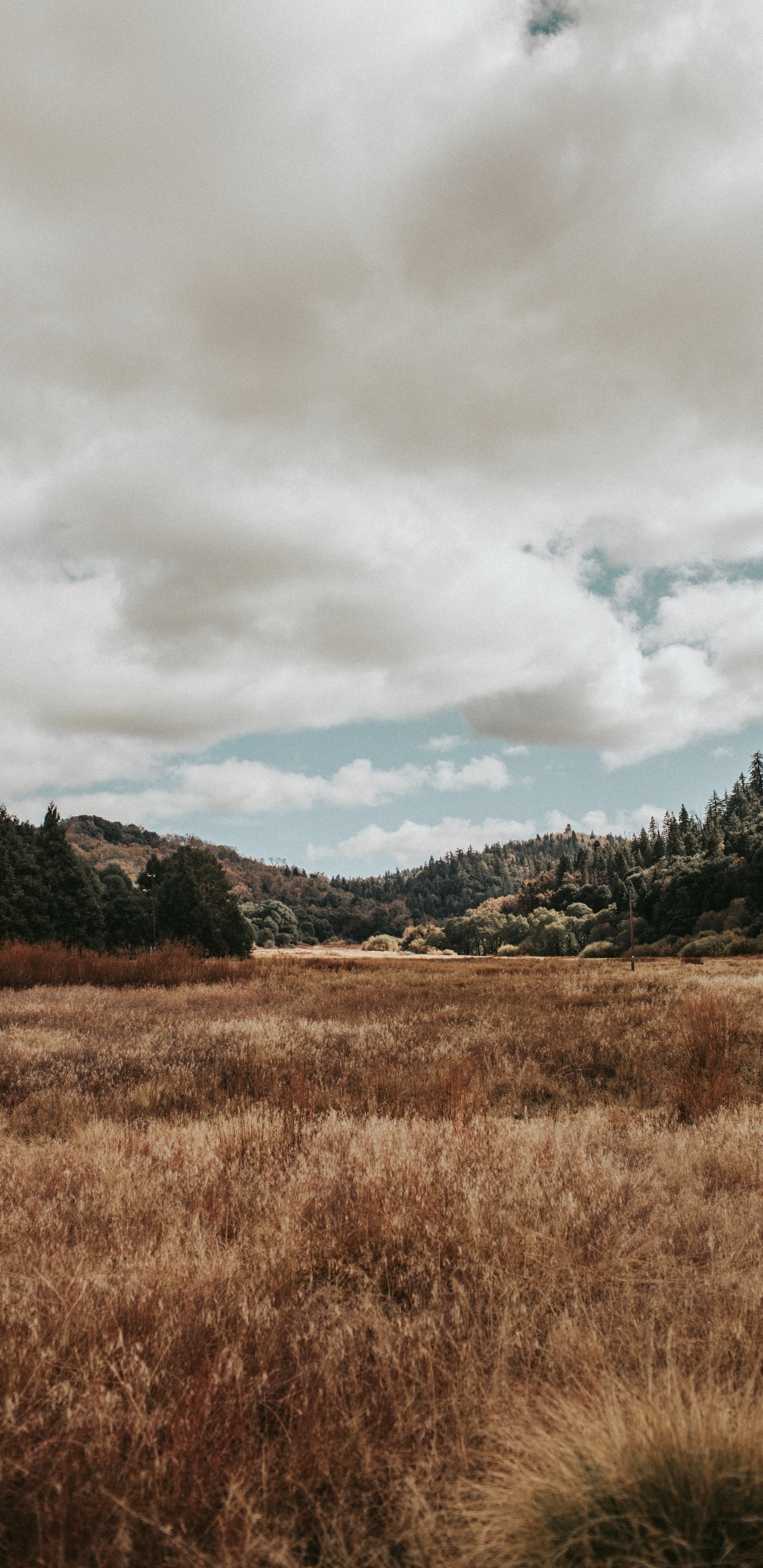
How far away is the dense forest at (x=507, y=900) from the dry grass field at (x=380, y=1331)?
1262 inches

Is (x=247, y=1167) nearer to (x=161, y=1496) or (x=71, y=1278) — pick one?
(x=71, y=1278)

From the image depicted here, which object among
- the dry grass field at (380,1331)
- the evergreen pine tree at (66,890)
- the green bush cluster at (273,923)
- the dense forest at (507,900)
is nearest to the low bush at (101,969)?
the dense forest at (507,900)

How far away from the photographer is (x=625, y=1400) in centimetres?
249

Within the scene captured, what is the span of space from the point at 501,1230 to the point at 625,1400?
1.68m

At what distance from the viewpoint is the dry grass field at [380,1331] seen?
2059 mm

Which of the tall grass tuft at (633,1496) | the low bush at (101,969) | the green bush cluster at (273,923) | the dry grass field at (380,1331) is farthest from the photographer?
the green bush cluster at (273,923)

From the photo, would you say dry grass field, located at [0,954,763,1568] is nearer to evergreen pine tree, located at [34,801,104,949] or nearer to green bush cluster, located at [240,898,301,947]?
evergreen pine tree, located at [34,801,104,949]

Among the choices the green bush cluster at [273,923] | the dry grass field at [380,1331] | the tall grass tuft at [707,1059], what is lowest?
the green bush cluster at [273,923]

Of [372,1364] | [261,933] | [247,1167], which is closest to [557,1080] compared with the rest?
[247,1167]

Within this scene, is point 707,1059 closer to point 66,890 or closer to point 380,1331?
point 380,1331

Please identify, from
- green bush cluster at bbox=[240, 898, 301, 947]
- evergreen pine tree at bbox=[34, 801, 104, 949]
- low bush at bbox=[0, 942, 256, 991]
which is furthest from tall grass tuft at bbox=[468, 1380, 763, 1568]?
green bush cluster at bbox=[240, 898, 301, 947]

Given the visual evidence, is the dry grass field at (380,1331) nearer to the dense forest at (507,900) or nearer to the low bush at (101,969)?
the low bush at (101,969)

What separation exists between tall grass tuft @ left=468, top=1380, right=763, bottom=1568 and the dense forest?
35587mm

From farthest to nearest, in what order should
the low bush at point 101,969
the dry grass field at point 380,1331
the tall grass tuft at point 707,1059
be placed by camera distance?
the low bush at point 101,969 < the tall grass tuft at point 707,1059 < the dry grass field at point 380,1331
